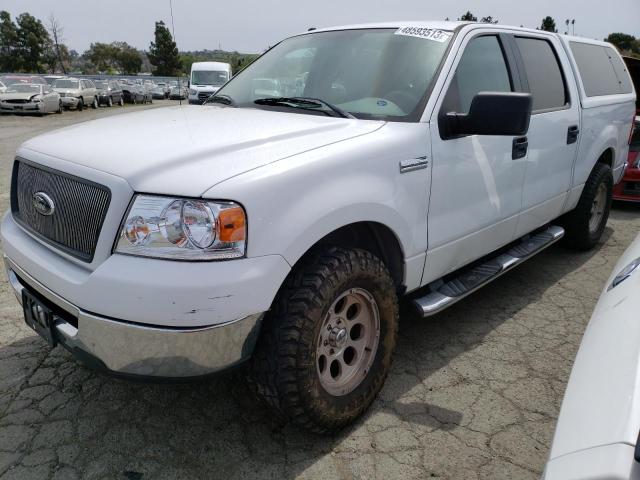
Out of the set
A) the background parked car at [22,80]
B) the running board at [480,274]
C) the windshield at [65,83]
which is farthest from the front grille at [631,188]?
the windshield at [65,83]

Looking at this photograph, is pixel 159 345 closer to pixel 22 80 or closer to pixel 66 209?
pixel 66 209

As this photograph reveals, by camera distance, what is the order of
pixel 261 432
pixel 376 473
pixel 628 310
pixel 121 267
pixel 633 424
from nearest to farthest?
pixel 633 424 → pixel 628 310 → pixel 121 267 → pixel 376 473 → pixel 261 432

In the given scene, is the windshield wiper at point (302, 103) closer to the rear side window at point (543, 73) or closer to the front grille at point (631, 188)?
the rear side window at point (543, 73)

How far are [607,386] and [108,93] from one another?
110ft

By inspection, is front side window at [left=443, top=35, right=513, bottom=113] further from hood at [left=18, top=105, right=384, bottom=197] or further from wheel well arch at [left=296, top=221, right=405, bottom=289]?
wheel well arch at [left=296, top=221, right=405, bottom=289]

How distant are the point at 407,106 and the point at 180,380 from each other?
67.6 inches

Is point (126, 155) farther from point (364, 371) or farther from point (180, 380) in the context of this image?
point (364, 371)

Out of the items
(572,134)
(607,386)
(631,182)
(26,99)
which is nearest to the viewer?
(607,386)

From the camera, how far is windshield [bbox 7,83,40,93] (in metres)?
21.5

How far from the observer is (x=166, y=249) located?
1.86 metres

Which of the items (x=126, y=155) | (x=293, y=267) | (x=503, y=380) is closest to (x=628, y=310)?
(x=293, y=267)

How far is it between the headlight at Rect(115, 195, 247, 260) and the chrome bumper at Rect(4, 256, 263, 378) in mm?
262

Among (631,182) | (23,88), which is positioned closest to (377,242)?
(631,182)

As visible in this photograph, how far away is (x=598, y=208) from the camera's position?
4.99m
